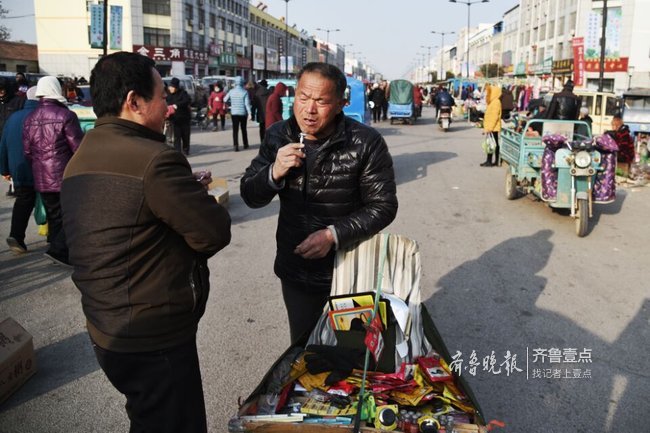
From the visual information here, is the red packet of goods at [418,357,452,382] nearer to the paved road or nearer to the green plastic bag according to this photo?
the paved road

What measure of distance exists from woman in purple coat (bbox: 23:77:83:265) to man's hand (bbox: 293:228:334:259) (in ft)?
13.1

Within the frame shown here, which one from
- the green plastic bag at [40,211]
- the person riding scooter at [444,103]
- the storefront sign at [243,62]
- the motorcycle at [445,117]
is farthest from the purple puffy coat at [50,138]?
the storefront sign at [243,62]

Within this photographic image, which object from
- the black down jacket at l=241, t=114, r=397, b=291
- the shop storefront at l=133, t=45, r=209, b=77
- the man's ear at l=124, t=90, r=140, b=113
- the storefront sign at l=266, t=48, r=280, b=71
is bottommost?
the black down jacket at l=241, t=114, r=397, b=291

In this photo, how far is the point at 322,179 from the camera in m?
2.75

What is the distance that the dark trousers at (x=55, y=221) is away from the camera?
19.7ft

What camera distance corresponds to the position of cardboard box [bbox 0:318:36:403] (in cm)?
360

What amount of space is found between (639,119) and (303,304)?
1403 cm

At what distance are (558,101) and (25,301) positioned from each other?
31.3 ft

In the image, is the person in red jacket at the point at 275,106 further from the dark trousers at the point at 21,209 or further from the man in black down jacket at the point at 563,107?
the dark trousers at the point at 21,209

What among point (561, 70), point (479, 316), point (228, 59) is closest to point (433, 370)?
point (479, 316)

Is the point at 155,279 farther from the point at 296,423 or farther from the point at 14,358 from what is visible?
the point at 14,358

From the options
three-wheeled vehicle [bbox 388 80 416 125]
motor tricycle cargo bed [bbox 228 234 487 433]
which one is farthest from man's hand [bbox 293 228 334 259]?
three-wheeled vehicle [bbox 388 80 416 125]

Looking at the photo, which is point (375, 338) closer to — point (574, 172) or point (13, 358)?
point (13, 358)

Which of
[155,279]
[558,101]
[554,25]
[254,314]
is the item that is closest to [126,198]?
[155,279]
